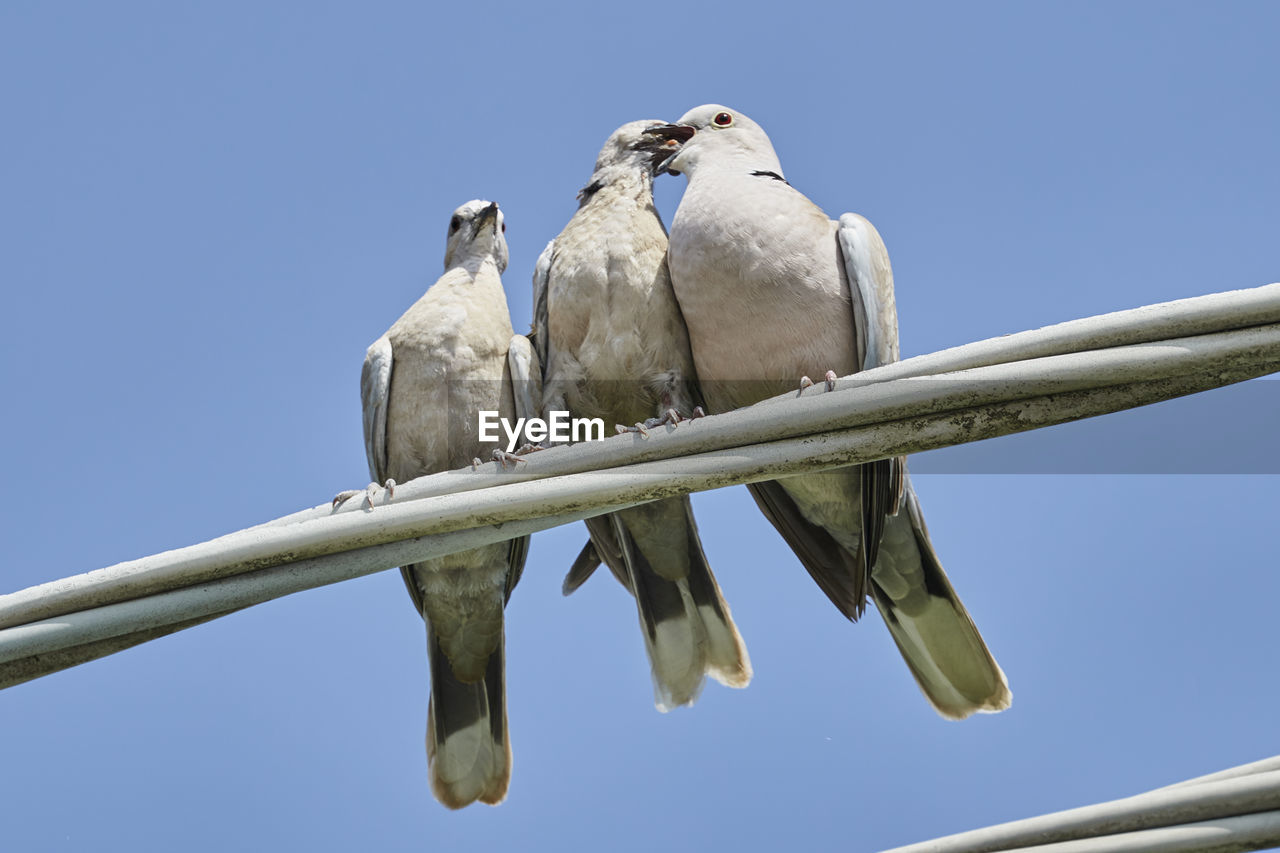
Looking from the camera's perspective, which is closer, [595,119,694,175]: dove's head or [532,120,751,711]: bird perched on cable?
[532,120,751,711]: bird perched on cable

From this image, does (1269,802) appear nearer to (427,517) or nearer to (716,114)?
(427,517)

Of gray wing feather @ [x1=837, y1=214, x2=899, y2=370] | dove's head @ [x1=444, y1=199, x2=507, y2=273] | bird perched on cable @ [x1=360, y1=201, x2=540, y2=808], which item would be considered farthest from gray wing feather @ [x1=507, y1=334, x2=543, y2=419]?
gray wing feather @ [x1=837, y1=214, x2=899, y2=370]

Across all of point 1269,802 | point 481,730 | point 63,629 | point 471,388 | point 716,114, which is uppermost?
point 716,114

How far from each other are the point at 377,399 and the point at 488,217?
1.25 metres

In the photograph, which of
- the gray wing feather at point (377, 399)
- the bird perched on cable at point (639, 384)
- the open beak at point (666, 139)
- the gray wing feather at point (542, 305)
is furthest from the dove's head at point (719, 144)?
the gray wing feather at point (377, 399)

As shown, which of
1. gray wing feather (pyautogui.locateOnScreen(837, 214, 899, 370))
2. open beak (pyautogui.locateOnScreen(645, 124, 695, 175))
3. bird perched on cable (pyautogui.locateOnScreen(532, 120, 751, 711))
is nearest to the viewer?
gray wing feather (pyautogui.locateOnScreen(837, 214, 899, 370))

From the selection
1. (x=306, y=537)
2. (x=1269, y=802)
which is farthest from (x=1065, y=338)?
(x=306, y=537)

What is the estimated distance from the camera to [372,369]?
17.0ft

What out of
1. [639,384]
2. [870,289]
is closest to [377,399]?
[639,384]

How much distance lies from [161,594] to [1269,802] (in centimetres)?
235

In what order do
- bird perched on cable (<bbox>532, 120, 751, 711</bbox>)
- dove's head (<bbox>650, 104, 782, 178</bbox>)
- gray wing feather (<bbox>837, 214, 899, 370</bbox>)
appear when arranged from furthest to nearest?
dove's head (<bbox>650, 104, 782, 178</bbox>) < bird perched on cable (<bbox>532, 120, 751, 711</bbox>) < gray wing feather (<bbox>837, 214, 899, 370</bbox>)

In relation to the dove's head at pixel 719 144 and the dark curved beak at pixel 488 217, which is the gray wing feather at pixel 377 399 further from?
the dove's head at pixel 719 144

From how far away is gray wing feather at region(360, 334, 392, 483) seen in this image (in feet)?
16.8

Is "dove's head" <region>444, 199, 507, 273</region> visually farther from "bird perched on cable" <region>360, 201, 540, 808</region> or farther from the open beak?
the open beak
